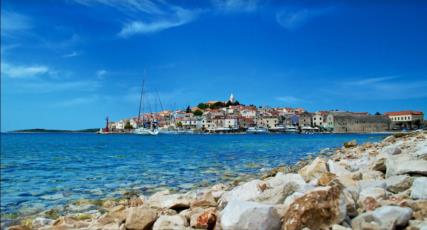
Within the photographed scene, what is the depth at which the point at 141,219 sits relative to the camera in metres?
4.83

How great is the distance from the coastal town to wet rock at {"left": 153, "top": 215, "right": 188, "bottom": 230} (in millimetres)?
122254

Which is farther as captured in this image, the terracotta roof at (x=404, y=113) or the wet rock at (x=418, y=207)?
the terracotta roof at (x=404, y=113)

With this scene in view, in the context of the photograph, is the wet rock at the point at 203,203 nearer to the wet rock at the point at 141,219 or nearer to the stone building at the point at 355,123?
the wet rock at the point at 141,219

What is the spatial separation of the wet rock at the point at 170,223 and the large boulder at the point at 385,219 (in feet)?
6.43

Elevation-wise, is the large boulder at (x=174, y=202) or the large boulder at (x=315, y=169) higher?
the large boulder at (x=315, y=169)

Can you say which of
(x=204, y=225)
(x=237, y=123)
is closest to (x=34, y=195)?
(x=204, y=225)

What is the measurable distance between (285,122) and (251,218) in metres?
148

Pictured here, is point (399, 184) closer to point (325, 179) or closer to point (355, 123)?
point (325, 179)

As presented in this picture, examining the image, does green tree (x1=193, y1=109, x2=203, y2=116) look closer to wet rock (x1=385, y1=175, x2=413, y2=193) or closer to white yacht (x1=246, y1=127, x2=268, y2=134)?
white yacht (x1=246, y1=127, x2=268, y2=134)

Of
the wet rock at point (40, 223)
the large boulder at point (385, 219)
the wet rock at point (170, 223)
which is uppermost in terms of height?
the large boulder at point (385, 219)

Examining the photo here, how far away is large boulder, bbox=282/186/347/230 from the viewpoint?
159 inches

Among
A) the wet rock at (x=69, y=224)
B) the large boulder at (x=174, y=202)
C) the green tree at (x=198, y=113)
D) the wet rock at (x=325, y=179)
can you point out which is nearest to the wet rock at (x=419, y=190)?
the wet rock at (x=325, y=179)

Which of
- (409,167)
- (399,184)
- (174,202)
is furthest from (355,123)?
(174,202)

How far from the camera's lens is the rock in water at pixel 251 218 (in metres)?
3.91
